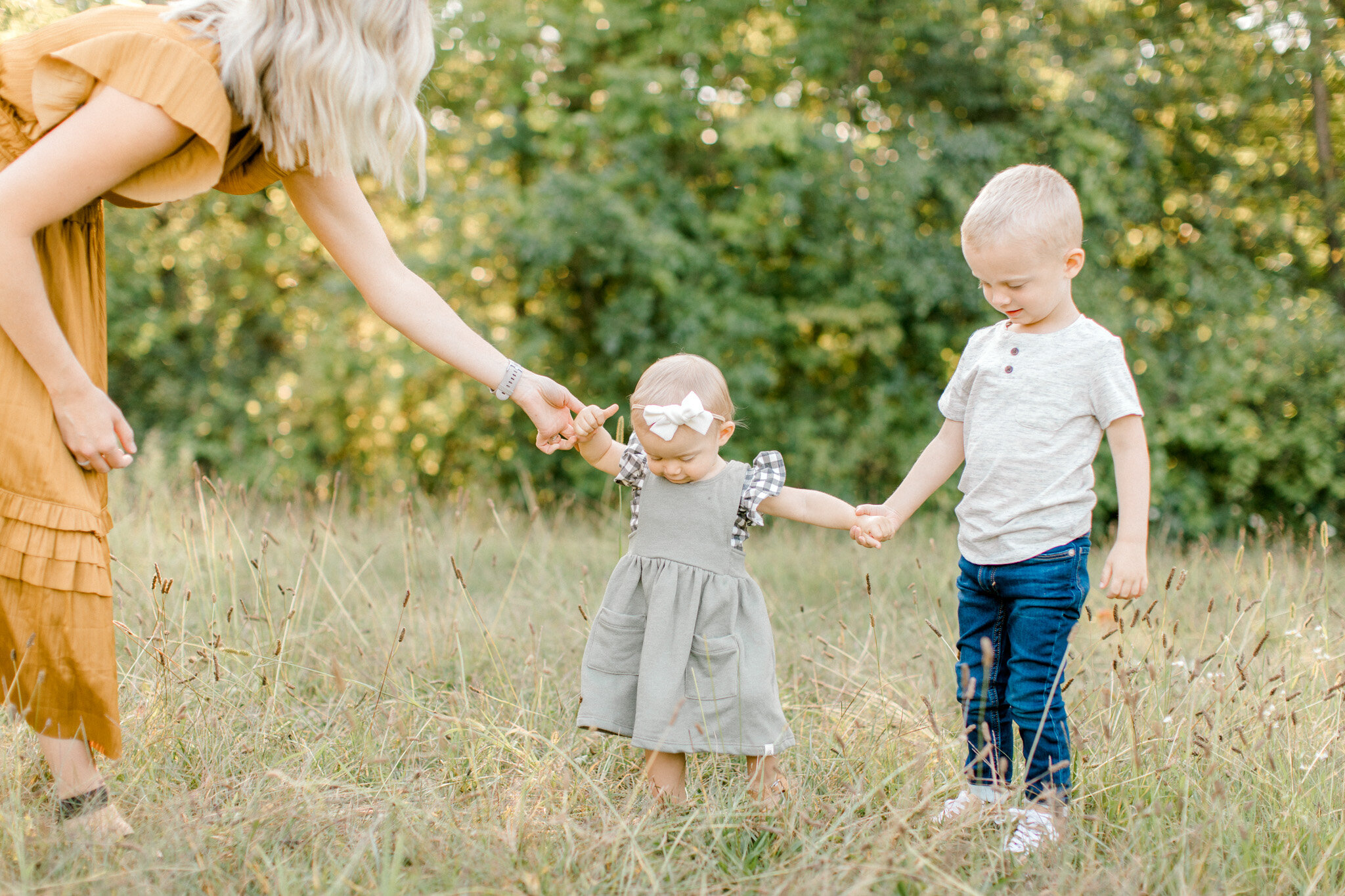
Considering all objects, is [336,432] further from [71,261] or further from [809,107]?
[71,261]

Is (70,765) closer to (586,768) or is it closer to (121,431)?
(121,431)

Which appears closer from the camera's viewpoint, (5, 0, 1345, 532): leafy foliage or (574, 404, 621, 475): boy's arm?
(574, 404, 621, 475): boy's arm

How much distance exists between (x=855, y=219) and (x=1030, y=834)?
5.89 meters

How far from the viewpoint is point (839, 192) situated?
7.21 meters

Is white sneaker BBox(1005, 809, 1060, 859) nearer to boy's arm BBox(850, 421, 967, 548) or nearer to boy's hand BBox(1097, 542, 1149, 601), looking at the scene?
boy's hand BBox(1097, 542, 1149, 601)

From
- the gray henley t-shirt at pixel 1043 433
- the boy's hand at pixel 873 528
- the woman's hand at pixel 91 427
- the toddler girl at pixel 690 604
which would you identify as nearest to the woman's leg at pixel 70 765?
the woman's hand at pixel 91 427

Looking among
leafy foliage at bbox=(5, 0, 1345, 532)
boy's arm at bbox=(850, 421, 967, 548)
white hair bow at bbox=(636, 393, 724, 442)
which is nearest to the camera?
white hair bow at bbox=(636, 393, 724, 442)

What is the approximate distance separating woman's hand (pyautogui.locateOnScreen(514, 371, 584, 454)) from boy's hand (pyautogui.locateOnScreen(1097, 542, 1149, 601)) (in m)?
1.31

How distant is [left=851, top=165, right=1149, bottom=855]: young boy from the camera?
86.1 inches

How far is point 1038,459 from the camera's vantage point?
2.27 m

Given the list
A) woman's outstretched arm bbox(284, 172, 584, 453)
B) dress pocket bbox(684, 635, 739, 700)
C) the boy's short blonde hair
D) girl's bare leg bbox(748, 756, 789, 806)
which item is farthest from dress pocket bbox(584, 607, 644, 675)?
the boy's short blonde hair

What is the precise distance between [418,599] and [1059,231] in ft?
8.57

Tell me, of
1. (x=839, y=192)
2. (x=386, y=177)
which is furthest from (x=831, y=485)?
(x=386, y=177)

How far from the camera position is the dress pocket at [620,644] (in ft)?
7.44
